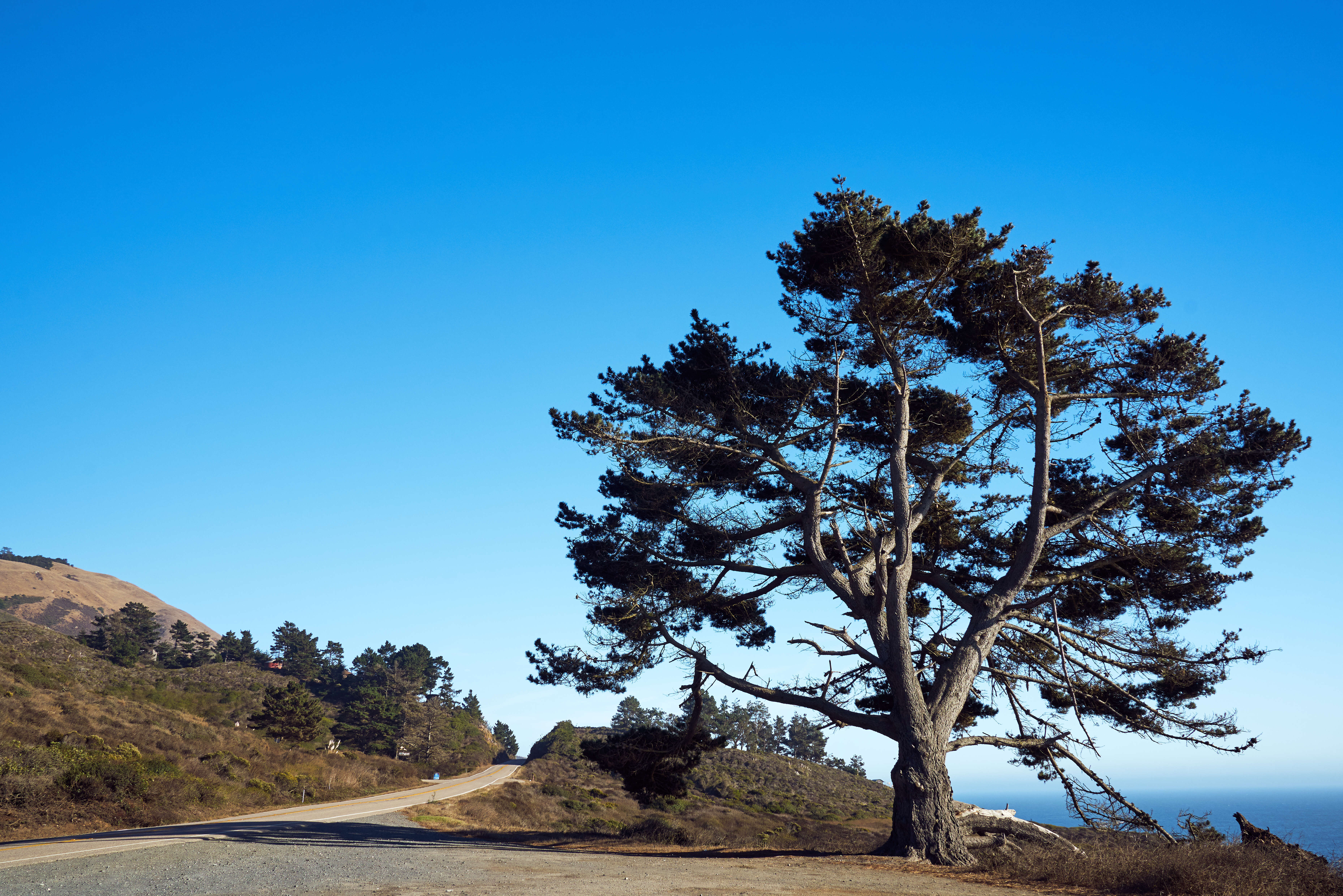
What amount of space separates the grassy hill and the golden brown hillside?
98.1m

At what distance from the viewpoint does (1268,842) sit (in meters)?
11.1

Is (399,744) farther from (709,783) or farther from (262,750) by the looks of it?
(709,783)

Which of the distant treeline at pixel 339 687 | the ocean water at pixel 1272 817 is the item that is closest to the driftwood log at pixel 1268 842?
the ocean water at pixel 1272 817

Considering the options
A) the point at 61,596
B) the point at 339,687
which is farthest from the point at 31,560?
the point at 339,687

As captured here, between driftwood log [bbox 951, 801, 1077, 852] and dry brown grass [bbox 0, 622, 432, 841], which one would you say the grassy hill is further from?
driftwood log [bbox 951, 801, 1077, 852]

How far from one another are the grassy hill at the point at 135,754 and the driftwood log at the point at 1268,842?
22019 millimetres

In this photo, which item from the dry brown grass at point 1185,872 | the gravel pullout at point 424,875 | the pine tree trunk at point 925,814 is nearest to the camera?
the dry brown grass at point 1185,872

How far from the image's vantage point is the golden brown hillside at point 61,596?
5684 inches

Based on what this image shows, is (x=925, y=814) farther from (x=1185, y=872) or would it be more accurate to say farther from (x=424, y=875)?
(x=424, y=875)

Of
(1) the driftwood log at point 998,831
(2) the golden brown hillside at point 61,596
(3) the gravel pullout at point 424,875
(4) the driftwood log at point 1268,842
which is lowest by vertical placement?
(3) the gravel pullout at point 424,875

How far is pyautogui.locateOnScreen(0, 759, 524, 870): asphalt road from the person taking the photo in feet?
39.0

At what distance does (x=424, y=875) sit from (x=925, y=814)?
7.85 m

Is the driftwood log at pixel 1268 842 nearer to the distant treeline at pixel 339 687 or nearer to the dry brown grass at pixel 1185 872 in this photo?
the dry brown grass at pixel 1185 872

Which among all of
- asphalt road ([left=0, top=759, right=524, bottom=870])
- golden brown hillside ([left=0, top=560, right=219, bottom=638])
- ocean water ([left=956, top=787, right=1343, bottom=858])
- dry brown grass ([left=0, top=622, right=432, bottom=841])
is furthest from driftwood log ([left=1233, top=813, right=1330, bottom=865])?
golden brown hillside ([left=0, top=560, right=219, bottom=638])
